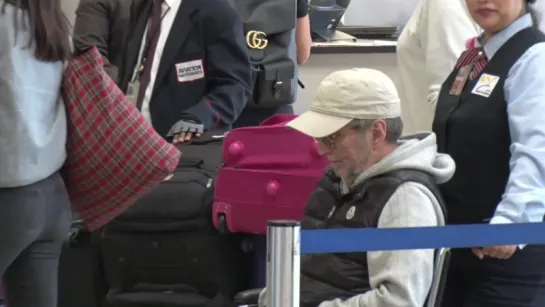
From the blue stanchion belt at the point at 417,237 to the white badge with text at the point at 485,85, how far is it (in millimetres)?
434

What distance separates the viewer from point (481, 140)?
2191 mm

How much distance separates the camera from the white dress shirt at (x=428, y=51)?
3072mm

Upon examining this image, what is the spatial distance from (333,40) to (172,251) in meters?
2.33

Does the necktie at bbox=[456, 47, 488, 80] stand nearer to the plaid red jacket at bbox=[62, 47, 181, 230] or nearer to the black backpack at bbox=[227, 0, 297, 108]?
the plaid red jacket at bbox=[62, 47, 181, 230]

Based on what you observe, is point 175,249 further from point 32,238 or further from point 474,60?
point 474,60

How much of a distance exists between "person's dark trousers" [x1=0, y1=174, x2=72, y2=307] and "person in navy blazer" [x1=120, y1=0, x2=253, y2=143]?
88 cm

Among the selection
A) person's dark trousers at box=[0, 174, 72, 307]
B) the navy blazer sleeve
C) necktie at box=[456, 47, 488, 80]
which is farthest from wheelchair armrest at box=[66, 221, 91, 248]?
necktie at box=[456, 47, 488, 80]

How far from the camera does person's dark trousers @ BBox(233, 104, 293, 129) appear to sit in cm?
362

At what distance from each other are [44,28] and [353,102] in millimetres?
696

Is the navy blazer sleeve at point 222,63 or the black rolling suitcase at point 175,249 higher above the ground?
the navy blazer sleeve at point 222,63

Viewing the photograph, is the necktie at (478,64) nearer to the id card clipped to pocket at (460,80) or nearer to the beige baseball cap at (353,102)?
the id card clipped to pocket at (460,80)

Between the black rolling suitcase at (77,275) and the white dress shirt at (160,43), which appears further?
the black rolling suitcase at (77,275)

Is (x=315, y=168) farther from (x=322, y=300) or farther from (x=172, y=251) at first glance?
(x=322, y=300)

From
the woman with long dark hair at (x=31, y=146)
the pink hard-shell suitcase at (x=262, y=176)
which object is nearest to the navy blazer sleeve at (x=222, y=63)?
the pink hard-shell suitcase at (x=262, y=176)
